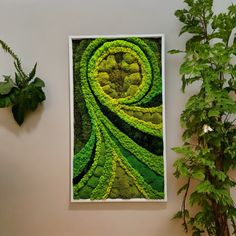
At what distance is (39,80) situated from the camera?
205 cm

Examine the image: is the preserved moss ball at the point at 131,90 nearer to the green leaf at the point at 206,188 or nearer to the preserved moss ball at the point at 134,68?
the preserved moss ball at the point at 134,68

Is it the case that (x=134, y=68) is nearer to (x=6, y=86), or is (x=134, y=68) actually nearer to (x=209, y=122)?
(x=209, y=122)

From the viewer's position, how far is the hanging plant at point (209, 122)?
174 cm

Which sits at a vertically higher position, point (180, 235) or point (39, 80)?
point (39, 80)

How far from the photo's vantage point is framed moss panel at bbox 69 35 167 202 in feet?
6.60

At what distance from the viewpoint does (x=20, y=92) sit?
2006mm

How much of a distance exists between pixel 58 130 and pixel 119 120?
0.39 metres

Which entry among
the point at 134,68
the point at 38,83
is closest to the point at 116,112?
the point at 134,68

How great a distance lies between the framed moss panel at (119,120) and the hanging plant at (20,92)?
220 millimetres

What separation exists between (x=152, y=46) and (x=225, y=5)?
53 cm

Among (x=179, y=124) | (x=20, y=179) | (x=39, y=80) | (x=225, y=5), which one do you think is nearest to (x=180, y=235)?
(x=179, y=124)

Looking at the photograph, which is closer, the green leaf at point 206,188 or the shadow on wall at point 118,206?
the green leaf at point 206,188

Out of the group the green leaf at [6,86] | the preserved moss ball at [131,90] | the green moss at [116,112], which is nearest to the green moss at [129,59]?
the green moss at [116,112]

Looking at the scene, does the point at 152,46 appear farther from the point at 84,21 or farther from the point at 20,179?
the point at 20,179
